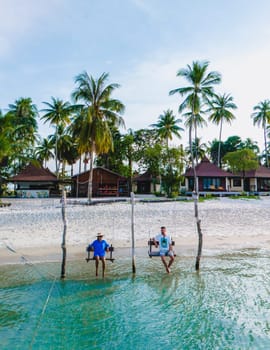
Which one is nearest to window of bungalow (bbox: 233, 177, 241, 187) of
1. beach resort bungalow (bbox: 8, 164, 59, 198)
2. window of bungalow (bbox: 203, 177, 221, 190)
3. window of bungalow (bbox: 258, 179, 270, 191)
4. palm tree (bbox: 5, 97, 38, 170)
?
window of bungalow (bbox: 258, 179, 270, 191)

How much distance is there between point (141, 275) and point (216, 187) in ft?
111

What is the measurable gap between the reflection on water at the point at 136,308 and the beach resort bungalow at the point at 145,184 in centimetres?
3619

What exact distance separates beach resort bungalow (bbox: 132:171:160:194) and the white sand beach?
81.4 ft

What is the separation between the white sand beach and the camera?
40.0ft

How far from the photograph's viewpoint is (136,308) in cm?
730

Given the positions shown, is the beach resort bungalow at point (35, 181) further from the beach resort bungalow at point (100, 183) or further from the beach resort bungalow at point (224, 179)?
the beach resort bungalow at point (224, 179)

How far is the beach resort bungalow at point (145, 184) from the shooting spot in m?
46.8

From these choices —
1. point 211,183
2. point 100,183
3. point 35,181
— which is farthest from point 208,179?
point 35,181

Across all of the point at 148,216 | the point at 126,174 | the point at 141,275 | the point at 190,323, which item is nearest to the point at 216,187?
the point at 126,174

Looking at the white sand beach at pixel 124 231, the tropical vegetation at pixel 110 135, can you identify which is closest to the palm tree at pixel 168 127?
the tropical vegetation at pixel 110 135

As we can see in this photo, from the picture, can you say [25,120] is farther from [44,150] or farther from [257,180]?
[257,180]

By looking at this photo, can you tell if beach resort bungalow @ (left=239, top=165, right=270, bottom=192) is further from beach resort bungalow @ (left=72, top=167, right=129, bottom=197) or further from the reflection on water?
the reflection on water

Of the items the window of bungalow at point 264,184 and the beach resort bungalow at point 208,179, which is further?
the window of bungalow at point 264,184

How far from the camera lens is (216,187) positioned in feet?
136
